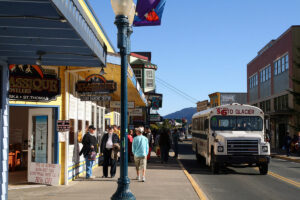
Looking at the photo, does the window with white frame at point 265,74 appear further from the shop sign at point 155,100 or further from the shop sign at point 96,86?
the shop sign at point 96,86

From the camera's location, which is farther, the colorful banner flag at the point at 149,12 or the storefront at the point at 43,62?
the colorful banner flag at the point at 149,12

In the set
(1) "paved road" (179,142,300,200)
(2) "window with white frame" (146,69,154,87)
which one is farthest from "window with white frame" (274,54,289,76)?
(1) "paved road" (179,142,300,200)

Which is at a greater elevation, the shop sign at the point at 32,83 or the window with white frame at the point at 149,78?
the window with white frame at the point at 149,78

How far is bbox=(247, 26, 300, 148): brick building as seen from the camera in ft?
127

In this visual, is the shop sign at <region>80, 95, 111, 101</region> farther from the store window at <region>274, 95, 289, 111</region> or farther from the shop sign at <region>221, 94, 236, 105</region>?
the shop sign at <region>221, 94, 236, 105</region>

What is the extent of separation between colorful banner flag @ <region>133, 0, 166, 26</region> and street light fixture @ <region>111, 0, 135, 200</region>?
3688 millimetres

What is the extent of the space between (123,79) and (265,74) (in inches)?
1799

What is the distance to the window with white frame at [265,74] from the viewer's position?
48688mm

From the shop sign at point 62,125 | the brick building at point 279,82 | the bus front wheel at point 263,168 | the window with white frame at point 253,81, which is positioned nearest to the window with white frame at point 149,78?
the brick building at point 279,82

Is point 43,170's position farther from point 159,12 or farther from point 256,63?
point 256,63

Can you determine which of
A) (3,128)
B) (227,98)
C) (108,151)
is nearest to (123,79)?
(3,128)

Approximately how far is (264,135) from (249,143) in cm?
129

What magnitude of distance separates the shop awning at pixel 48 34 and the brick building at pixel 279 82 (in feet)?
106

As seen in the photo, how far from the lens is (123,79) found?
300 inches
